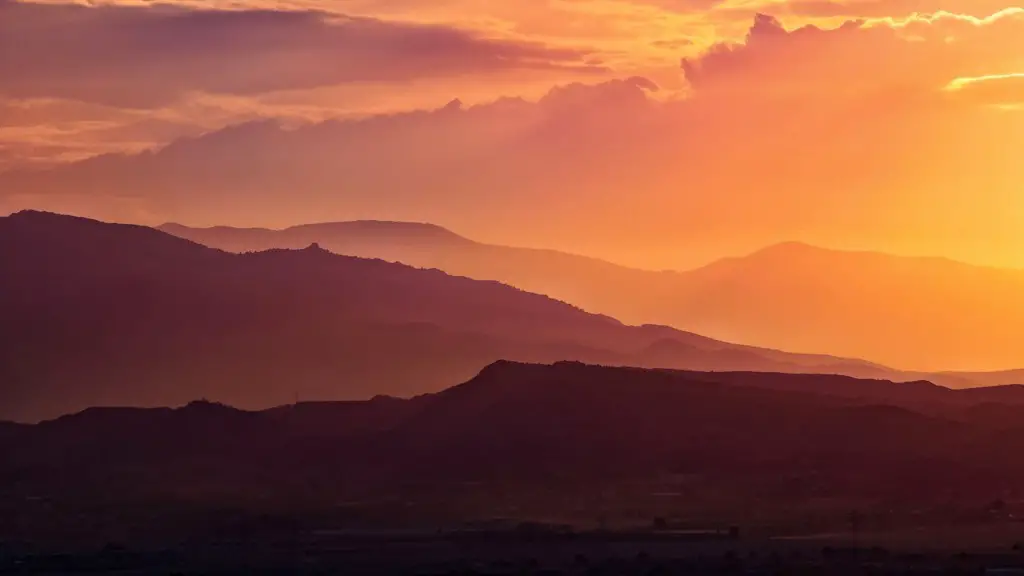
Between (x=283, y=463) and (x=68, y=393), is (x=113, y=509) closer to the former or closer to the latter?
(x=283, y=463)

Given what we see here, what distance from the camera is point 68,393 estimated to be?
173750 mm

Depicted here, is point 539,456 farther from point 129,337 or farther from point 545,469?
point 129,337

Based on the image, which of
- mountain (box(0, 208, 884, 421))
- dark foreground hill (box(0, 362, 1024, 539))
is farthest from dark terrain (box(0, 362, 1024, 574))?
mountain (box(0, 208, 884, 421))

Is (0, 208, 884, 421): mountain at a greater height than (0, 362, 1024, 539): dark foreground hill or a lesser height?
greater

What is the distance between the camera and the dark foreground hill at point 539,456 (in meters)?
107

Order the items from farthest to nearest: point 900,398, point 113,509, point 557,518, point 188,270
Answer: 1. point 188,270
2. point 900,398
3. point 113,509
4. point 557,518

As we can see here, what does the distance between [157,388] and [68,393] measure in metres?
11.5

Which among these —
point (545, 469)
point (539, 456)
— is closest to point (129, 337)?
point (539, 456)

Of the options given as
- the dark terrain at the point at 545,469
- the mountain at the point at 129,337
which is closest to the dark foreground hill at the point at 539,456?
the dark terrain at the point at 545,469

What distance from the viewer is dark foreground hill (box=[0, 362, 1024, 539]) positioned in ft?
352

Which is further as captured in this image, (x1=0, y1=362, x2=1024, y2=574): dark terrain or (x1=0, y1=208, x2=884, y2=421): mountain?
(x1=0, y1=208, x2=884, y2=421): mountain

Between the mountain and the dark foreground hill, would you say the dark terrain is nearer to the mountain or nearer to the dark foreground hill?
the dark foreground hill

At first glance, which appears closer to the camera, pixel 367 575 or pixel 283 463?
pixel 367 575

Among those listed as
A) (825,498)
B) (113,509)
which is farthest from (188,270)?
(825,498)
